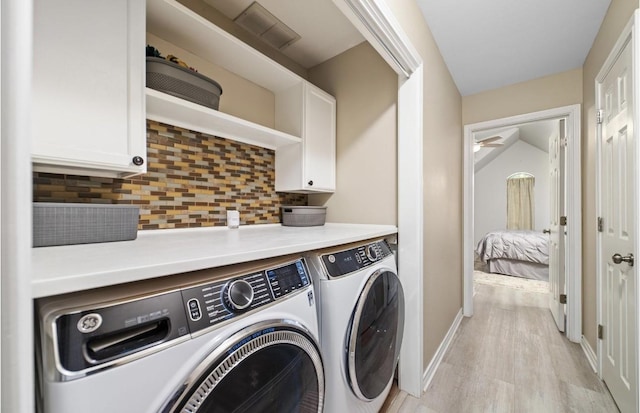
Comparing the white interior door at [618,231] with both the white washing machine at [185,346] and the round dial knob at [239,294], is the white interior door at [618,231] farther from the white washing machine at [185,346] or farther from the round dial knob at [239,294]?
the round dial knob at [239,294]

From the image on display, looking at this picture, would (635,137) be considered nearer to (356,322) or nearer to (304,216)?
(356,322)

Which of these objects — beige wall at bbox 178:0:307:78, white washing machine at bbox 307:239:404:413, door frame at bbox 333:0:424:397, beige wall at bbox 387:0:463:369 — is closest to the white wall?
beige wall at bbox 387:0:463:369

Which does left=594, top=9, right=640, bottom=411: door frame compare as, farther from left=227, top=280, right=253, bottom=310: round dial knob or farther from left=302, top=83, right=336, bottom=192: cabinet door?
left=227, top=280, right=253, bottom=310: round dial knob

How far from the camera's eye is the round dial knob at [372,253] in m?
1.26

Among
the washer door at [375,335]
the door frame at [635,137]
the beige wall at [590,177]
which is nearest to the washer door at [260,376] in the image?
the washer door at [375,335]

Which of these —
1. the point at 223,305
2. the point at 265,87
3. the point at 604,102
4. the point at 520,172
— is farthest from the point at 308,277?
the point at 520,172

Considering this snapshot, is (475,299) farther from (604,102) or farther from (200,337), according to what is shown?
(200,337)

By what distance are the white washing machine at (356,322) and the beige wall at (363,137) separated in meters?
0.45

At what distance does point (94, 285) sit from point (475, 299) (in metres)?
3.78

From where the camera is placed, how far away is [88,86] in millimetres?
829

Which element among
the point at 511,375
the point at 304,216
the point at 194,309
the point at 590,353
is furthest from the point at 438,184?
the point at 194,309

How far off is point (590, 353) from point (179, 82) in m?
3.24

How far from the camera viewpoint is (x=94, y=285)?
0.46 metres

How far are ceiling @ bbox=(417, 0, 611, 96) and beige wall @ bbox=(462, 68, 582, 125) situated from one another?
8 cm
